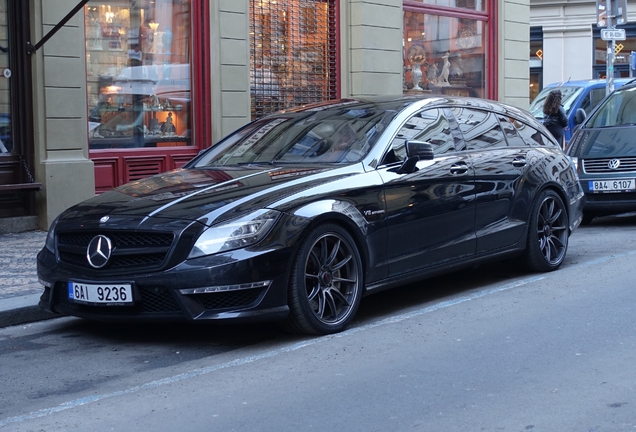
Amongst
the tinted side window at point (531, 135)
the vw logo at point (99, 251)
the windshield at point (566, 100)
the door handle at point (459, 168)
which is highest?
the windshield at point (566, 100)

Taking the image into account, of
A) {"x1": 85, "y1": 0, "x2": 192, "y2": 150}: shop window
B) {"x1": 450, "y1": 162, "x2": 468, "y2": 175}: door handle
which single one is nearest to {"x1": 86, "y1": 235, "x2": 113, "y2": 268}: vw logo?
{"x1": 450, "y1": 162, "x2": 468, "y2": 175}: door handle

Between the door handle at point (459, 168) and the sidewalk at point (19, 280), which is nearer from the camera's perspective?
the sidewalk at point (19, 280)

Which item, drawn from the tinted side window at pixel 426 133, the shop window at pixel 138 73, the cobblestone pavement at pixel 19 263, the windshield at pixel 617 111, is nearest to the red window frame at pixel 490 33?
the windshield at pixel 617 111

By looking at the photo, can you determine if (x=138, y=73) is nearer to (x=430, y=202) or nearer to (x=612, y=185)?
(x=612, y=185)

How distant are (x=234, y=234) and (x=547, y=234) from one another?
3.71m

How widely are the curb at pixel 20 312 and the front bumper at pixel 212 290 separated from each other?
4.12 feet

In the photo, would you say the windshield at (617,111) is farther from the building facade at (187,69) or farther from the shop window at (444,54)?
the shop window at (444,54)

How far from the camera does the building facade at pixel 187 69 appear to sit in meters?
11.5

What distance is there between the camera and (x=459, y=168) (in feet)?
24.2

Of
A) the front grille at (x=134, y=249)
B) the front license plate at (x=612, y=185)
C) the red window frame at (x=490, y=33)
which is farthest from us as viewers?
the red window frame at (x=490, y=33)

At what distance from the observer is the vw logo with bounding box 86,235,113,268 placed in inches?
235

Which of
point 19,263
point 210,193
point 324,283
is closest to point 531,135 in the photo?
point 324,283

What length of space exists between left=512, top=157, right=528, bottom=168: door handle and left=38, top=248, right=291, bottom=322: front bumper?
290 centimetres

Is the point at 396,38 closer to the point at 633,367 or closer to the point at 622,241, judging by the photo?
the point at 622,241
